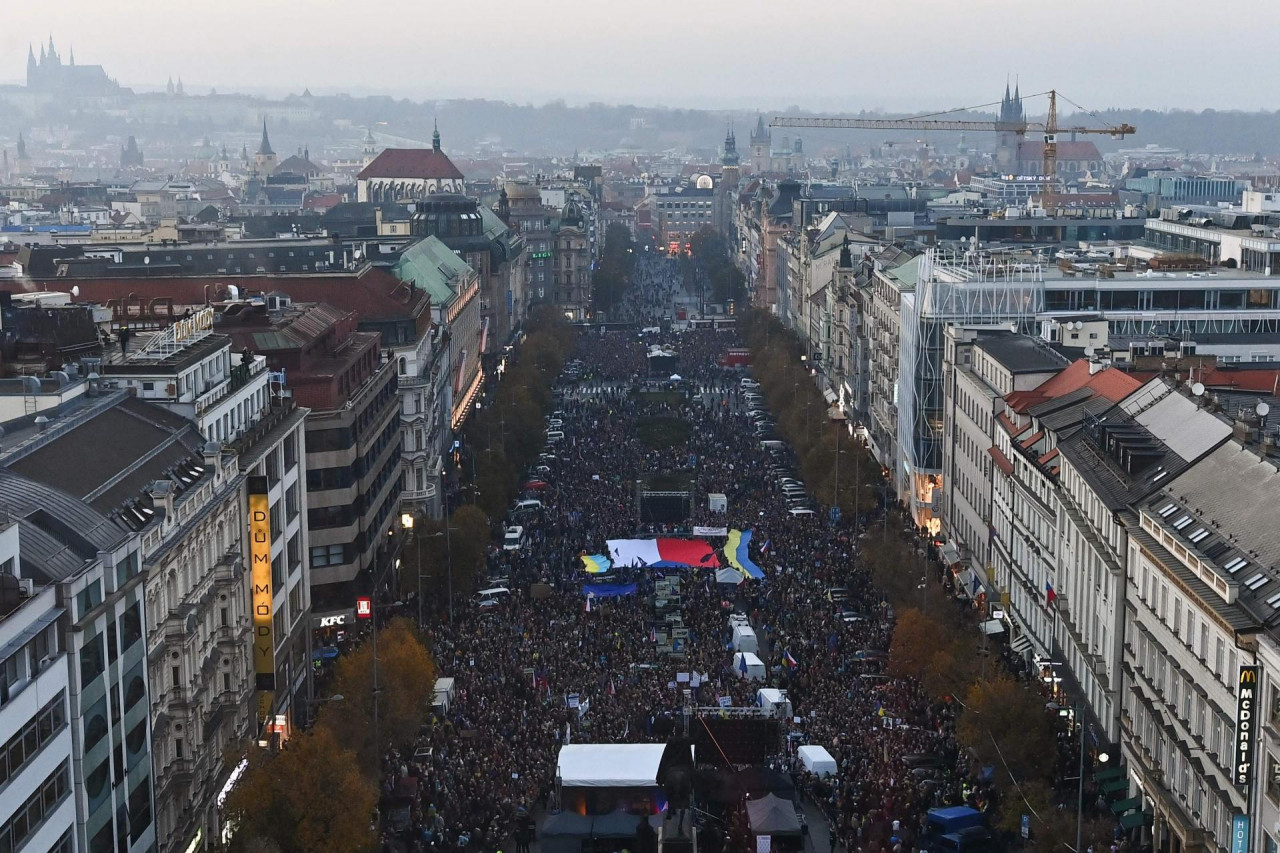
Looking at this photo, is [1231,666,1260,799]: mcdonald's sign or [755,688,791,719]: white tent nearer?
[1231,666,1260,799]: mcdonald's sign

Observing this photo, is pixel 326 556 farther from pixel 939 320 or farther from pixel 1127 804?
pixel 1127 804

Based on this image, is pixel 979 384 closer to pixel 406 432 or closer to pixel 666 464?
pixel 406 432

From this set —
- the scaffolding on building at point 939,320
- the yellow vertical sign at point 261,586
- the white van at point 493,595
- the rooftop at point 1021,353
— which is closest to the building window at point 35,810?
the yellow vertical sign at point 261,586

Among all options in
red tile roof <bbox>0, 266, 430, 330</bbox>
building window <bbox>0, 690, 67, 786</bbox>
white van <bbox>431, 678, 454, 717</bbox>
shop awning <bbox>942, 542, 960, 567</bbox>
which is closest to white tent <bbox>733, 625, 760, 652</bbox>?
white van <bbox>431, 678, 454, 717</bbox>

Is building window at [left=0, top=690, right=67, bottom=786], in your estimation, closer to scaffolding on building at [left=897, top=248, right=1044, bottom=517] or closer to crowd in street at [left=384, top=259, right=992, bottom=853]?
crowd in street at [left=384, top=259, right=992, bottom=853]

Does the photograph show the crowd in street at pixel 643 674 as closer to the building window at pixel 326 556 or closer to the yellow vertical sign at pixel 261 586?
the building window at pixel 326 556

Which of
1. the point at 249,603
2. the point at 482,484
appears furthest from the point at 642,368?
the point at 249,603

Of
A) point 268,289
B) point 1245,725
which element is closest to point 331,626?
point 268,289
